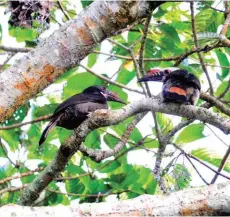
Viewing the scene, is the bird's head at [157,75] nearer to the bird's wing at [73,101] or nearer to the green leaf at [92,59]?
the bird's wing at [73,101]

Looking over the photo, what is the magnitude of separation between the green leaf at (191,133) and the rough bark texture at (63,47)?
1385mm

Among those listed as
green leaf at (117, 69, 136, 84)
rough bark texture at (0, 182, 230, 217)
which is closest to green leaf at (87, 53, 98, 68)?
green leaf at (117, 69, 136, 84)

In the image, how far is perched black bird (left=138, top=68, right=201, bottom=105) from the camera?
2.49m

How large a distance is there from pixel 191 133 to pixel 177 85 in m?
0.79

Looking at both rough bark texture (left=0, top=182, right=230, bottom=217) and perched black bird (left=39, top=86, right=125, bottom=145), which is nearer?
rough bark texture (left=0, top=182, right=230, bottom=217)

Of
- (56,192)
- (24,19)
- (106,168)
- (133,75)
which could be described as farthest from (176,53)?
(24,19)

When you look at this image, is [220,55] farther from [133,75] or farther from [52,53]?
[52,53]

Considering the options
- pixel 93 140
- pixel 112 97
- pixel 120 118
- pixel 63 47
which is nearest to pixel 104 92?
pixel 112 97

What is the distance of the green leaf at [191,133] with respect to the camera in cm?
340

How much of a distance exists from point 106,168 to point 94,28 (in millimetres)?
1533

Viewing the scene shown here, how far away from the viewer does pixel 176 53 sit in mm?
3670

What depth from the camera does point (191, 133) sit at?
3.43 m

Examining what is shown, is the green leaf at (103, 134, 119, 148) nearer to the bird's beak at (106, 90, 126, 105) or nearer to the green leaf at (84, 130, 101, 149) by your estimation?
the green leaf at (84, 130, 101, 149)

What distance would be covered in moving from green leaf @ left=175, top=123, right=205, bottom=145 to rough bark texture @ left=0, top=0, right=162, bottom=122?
4.54 ft
